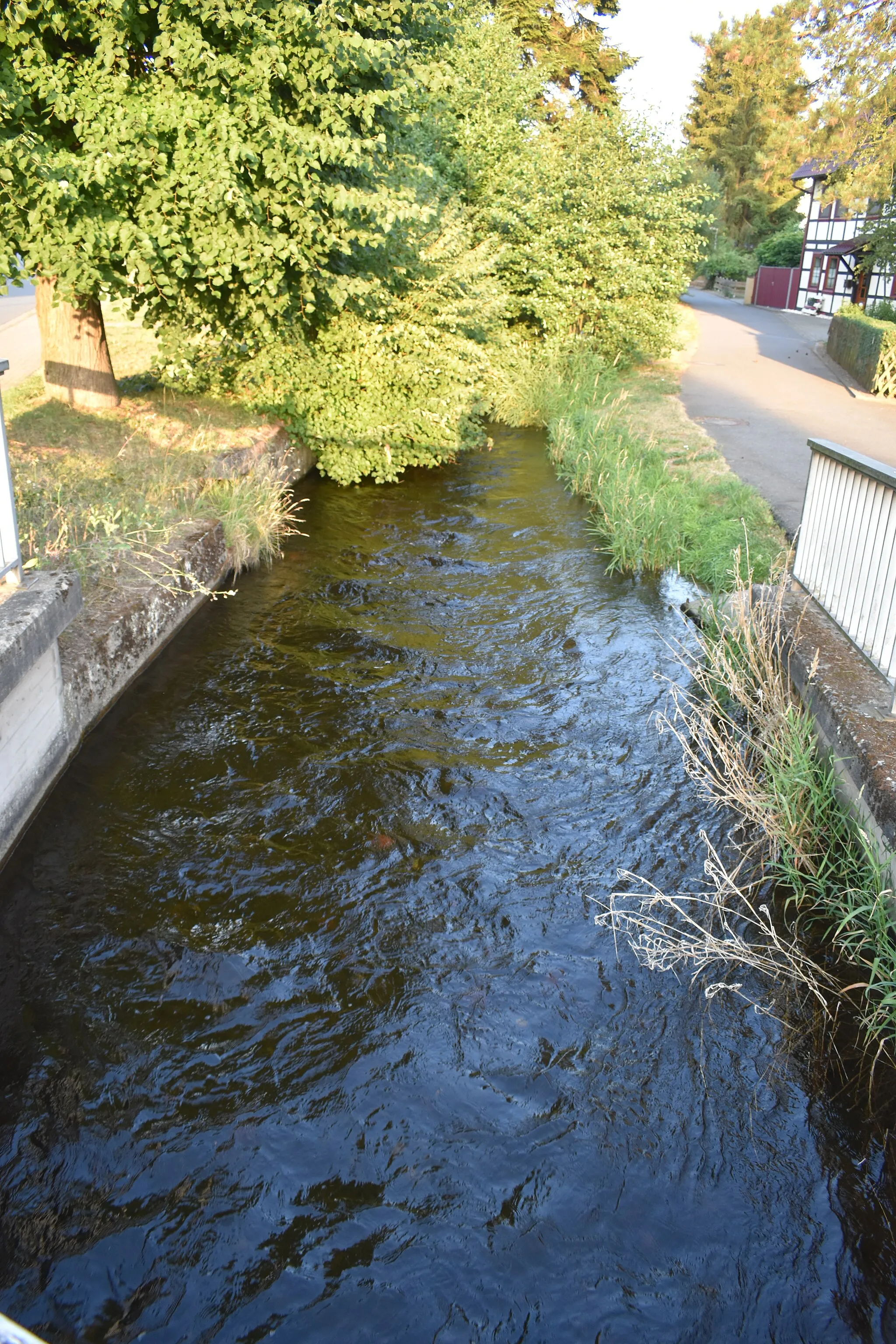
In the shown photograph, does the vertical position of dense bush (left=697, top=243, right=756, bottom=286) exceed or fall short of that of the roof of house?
it falls short

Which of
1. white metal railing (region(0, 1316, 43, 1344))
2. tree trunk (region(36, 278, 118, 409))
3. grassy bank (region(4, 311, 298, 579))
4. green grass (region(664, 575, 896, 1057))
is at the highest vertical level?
tree trunk (region(36, 278, 118, 409))

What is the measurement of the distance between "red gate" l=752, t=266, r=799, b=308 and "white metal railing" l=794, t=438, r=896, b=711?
47.2 meters

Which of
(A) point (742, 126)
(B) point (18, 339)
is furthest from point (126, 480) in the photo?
(A) point (742, 126)

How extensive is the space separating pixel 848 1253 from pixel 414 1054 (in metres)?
1.66

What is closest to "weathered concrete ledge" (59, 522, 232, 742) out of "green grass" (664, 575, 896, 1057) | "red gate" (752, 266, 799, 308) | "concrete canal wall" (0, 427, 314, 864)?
"concrete canal wall" (0, 427, 314, 864)

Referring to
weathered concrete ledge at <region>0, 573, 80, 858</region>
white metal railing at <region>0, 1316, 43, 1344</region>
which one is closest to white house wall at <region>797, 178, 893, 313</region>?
weathered concrete ledge at <region>0, 573, 80, 858</region>

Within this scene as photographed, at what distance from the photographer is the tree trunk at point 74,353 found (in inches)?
430

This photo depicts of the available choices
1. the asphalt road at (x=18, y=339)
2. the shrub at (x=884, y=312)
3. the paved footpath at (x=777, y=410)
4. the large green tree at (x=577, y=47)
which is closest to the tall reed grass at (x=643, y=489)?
the paved footpath at (x=777, y=410)

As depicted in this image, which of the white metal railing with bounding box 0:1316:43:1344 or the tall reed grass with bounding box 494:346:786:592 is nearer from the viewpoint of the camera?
the white metal railing with bounding box 0:1316:43:1344

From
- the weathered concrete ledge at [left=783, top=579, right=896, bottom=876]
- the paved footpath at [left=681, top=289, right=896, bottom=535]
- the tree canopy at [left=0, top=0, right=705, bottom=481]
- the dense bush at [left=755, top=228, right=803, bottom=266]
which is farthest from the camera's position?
the dense bush at [left=755, top=228, right=803, bottom=266]

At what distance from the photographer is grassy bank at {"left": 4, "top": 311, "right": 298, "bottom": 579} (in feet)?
24.2

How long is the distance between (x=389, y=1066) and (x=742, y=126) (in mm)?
74239

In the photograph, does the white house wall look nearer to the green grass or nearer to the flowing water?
the green grass

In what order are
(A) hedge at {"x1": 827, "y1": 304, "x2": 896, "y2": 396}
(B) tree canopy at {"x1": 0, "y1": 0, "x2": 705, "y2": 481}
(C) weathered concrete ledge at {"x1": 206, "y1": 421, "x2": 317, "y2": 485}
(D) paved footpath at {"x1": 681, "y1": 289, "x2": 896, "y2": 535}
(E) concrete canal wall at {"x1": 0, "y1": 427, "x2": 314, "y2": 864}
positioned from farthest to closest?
(A) hedge at {"x1": 827, "y1": 304, "x2": 896, "y2": 396}
(D) paved footpath at {"x1": 681, "y1": 289, "x2": 896, "y2": 535}
(C) weathered concrete ledge at {"x1": 206, "y1": 421, "x2": 317, "y2": 485}
(B) tree canopy at {"x1": 0, "y1": 0, "x2": 705, "y2": 481}
(E) concrete canal wall at {"x1": 0, "y1": 427, "x2": 314, "y2": 864}
